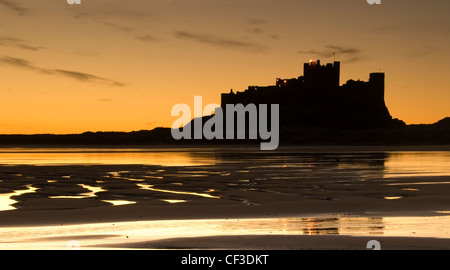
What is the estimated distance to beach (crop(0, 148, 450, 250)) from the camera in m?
11.8

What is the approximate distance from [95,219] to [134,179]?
1357 centimetres

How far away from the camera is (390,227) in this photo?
13.5 metres

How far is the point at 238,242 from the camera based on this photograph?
11633mm

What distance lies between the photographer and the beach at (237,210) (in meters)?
11.8

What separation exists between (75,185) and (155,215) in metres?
10.0

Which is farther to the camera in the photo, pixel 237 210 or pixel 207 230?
pixel 237 210

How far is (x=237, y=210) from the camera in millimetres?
16938

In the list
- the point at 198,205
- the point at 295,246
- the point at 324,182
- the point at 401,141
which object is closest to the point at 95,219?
the point at 198,205

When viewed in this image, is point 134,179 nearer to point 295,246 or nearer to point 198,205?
point 198,205
